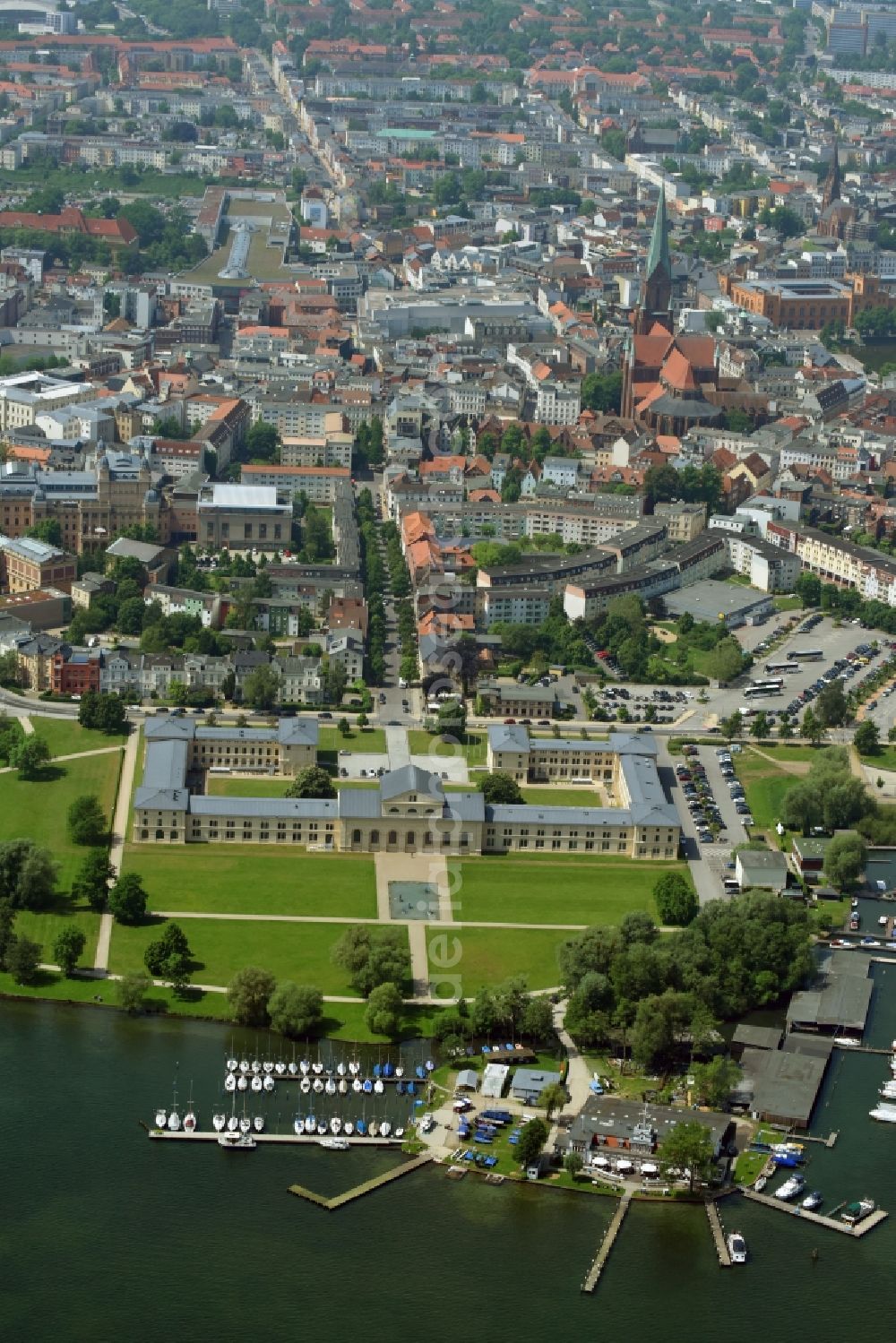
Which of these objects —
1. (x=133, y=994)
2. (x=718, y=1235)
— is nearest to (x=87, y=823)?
(x=133, y=994)

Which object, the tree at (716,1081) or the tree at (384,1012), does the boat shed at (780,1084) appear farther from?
the tree at (384,1012)

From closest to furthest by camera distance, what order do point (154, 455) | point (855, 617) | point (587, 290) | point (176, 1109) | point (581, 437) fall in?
point (176, 1109)
point (855, 617)
point (154, 455)
point (581, 437)
point (587, 290)

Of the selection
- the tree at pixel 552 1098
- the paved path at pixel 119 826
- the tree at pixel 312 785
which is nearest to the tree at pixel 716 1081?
the tree at pixel 552 1098

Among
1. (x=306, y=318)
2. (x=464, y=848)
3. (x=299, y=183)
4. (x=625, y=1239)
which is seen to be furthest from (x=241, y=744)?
(x=299, y=183)

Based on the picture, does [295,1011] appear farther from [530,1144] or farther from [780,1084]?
[780,1084]

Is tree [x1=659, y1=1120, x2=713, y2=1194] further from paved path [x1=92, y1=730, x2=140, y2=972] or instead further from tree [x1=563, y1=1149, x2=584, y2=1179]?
paved path [x1=92, y1=730, x2=140, y2=972]

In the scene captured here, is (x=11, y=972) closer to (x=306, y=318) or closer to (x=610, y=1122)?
(x=610, y=1122)

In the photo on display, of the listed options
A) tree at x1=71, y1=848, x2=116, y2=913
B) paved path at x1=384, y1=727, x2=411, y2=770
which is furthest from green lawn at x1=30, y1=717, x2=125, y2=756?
tree at x1=71, y1=848, x2=116, y2=913
